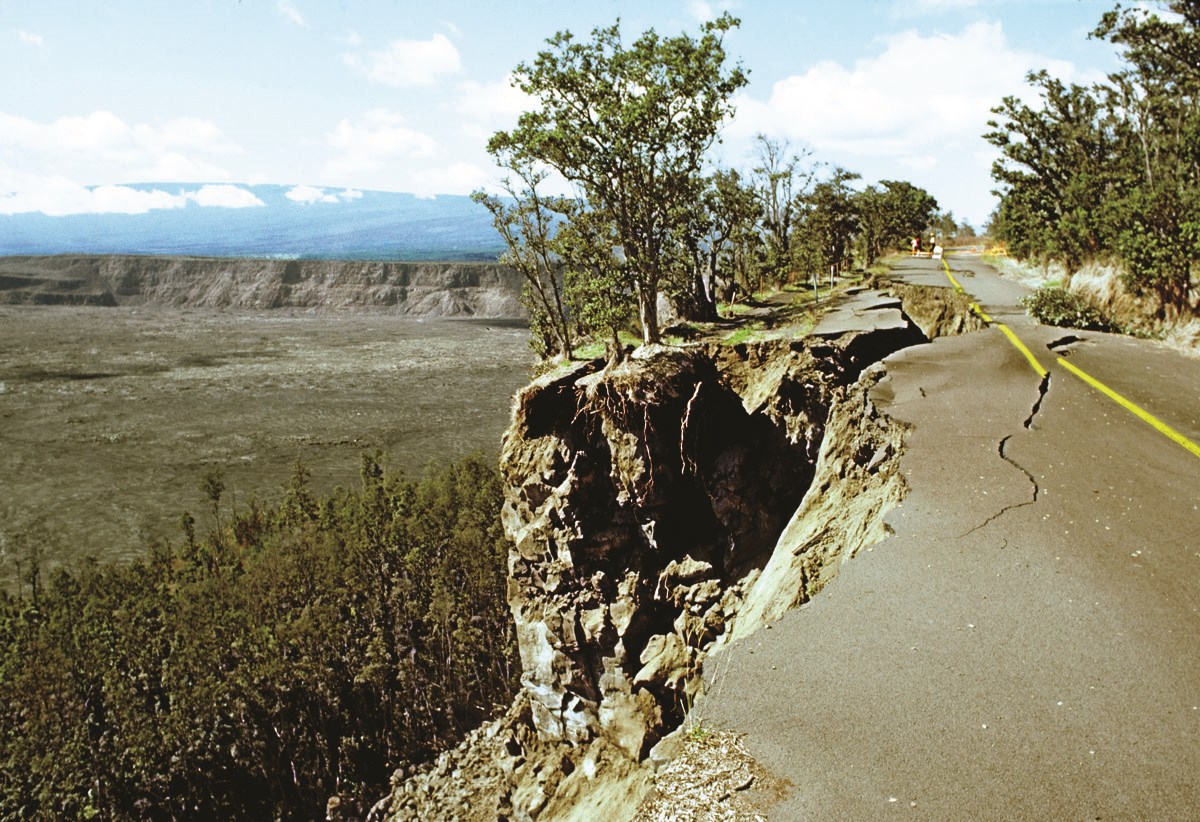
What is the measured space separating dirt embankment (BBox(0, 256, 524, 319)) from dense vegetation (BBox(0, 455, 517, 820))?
326ft

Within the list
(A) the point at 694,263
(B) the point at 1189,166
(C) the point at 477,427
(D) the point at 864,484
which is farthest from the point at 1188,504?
(C) the point at 477,427

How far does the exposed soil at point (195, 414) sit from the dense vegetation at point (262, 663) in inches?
325

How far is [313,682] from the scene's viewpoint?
29.1 metres

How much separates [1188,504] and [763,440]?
23.9ft

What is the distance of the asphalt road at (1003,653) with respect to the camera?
12.5 ft

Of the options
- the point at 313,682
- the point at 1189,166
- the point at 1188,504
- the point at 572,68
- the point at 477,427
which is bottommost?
the point at 313,682

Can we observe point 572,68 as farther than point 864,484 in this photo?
Yes

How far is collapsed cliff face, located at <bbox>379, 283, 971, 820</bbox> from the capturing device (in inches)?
492

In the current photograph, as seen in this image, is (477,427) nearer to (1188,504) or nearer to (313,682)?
(313,682)

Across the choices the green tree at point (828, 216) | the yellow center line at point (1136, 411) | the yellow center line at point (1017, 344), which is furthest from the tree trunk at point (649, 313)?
the green tree at point (828, 216)

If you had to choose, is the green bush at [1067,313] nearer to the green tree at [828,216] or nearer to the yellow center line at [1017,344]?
the yellow center line at [1017,344]

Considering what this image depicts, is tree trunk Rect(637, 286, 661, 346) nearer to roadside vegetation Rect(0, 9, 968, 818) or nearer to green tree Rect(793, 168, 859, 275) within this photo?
roadside vegetation Rect(0, 9, 968, 818)

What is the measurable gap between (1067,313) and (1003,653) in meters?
13.3

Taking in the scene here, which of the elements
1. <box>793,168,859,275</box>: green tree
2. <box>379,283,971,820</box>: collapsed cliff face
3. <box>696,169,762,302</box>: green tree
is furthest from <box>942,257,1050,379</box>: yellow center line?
<box>793,168,859,275</box>: green tree
